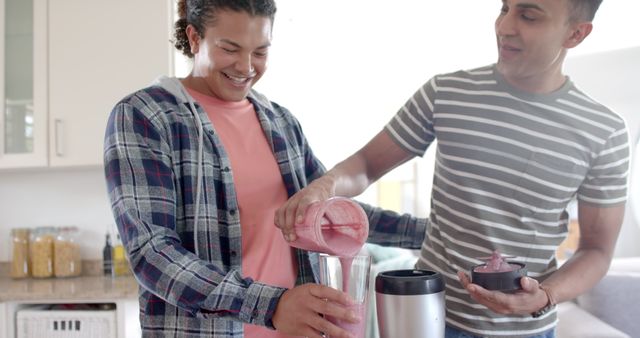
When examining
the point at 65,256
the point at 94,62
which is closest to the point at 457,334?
the point at 94,62

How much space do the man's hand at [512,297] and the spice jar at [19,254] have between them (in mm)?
2201

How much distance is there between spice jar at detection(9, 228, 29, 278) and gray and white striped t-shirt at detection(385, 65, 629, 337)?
81.3 inches

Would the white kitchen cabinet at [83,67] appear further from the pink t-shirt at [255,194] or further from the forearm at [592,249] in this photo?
the forearm at [592,249]

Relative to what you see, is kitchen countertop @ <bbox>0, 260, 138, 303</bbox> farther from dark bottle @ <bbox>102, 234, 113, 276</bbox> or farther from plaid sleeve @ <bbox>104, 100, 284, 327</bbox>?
plaid sleeve @ <bbox>104, 100, 284, 327</bbox>

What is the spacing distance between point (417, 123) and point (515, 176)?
18cm

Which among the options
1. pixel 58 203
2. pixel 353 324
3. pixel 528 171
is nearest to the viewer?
pixel 353 324

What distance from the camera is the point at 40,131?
7.98 ft

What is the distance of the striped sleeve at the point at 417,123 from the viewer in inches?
41.2

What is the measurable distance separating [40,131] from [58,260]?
1.64 feet

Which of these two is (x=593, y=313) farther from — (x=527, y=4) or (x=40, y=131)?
(x=40, y=131)

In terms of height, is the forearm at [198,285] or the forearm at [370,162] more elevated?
the forearm at [370,162]

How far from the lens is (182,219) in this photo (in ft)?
3.43

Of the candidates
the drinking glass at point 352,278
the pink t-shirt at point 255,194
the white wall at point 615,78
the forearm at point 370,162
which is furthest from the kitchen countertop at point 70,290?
the white wall at point 615,78

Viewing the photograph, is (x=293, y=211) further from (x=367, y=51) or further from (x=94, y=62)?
(x=367, y=51)
